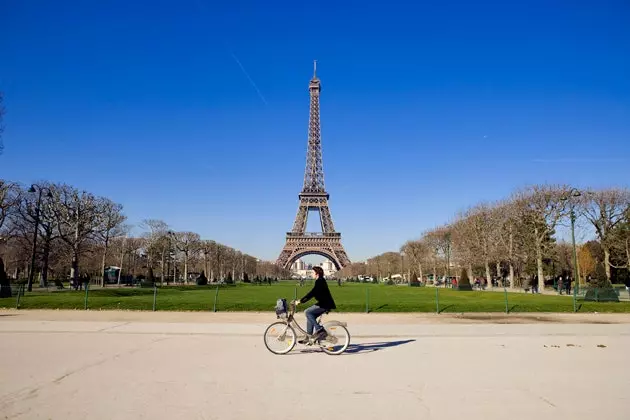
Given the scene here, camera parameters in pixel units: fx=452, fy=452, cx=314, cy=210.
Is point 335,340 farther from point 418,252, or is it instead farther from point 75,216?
point 418,252

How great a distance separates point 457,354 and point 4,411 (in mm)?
8428

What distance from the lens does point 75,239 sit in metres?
42.8

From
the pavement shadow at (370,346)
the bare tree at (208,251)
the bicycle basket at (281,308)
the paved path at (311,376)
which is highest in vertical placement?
the bare tree at (208,251)

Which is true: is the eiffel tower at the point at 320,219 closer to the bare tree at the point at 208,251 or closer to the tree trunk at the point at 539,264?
the bare tree at the point at 208,251

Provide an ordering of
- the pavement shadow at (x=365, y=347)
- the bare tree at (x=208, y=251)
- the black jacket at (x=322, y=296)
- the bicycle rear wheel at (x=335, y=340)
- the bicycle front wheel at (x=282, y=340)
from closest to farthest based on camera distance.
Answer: the black jacket at (x=322, y=296) < the bicycle rear wheel at (x=335, y=340) < the bicycle front wheel at (x=282, y=340) < the pavement shadow at (x=365, y=347) < the bare tree at (x=208, y=251)

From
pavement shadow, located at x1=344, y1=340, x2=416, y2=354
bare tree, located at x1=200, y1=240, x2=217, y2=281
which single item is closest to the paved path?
pavement shadow, located at x1=344, y1=340, x2=416, y2=354

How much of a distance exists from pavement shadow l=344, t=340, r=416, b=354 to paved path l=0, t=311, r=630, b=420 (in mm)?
26

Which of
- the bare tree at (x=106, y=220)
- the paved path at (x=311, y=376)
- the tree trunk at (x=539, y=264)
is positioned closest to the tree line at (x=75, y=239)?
the bare tree at (x=106, y=220)

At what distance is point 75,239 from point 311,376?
41657 millimetres

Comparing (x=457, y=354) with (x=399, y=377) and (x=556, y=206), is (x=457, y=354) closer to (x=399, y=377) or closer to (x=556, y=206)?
(x=399, y=377)

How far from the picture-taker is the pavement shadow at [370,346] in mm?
10516

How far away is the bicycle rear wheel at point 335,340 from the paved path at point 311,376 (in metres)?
0.24

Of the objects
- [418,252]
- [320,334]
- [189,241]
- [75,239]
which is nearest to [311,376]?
[320,334]

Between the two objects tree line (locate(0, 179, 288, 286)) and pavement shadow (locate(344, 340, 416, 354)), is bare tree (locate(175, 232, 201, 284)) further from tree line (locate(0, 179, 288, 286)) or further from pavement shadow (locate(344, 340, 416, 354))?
pavement shadow (locate(344, 340, 416, 354))
